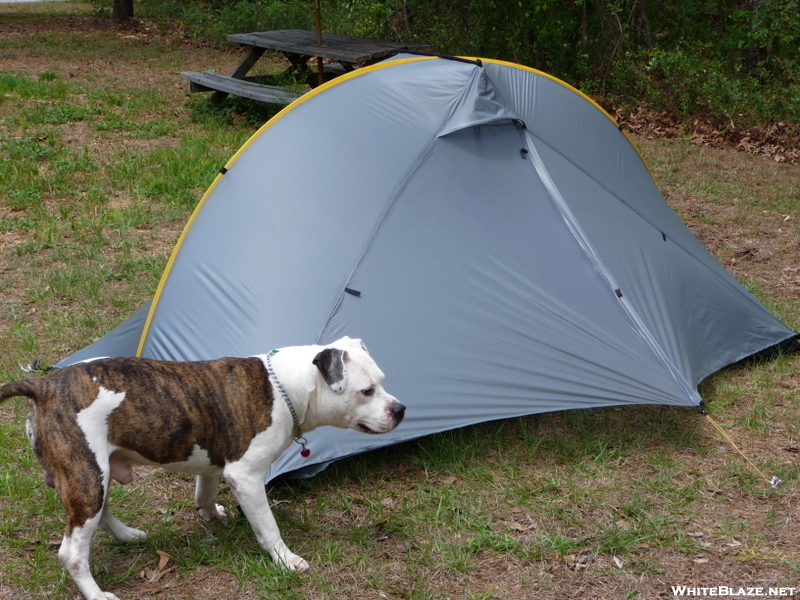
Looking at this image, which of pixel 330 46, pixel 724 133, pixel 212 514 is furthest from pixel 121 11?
pixel 212 514

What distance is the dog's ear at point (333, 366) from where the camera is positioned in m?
2.99

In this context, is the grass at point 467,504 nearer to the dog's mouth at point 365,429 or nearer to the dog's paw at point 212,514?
the dog's paw at point 212,514

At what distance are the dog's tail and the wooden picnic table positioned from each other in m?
7.01

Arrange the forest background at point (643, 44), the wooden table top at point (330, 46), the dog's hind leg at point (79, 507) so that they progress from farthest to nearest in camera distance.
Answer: the forest background at point (643, 44)
the wooden table top at point (330, 46)
the dog's hind leg at point (79, 507)

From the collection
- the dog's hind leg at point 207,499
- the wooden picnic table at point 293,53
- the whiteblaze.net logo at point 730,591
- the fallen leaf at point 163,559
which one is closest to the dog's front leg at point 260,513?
the dog's hind leg at point 207,499

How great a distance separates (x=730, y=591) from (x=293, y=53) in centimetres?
916

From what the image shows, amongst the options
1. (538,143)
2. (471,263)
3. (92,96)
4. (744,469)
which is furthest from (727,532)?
(92,96)

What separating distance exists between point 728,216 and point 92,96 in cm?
836

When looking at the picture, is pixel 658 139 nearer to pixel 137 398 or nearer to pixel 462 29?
pixel 462 29

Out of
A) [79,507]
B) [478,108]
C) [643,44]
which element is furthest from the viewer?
[643,44]

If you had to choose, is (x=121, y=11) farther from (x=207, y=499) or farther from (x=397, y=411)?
(x=397, y=411)

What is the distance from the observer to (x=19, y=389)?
2.83 meters

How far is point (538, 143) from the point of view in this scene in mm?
4406

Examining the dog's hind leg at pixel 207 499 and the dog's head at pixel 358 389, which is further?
the dog's hind leg at pixel 207 499
